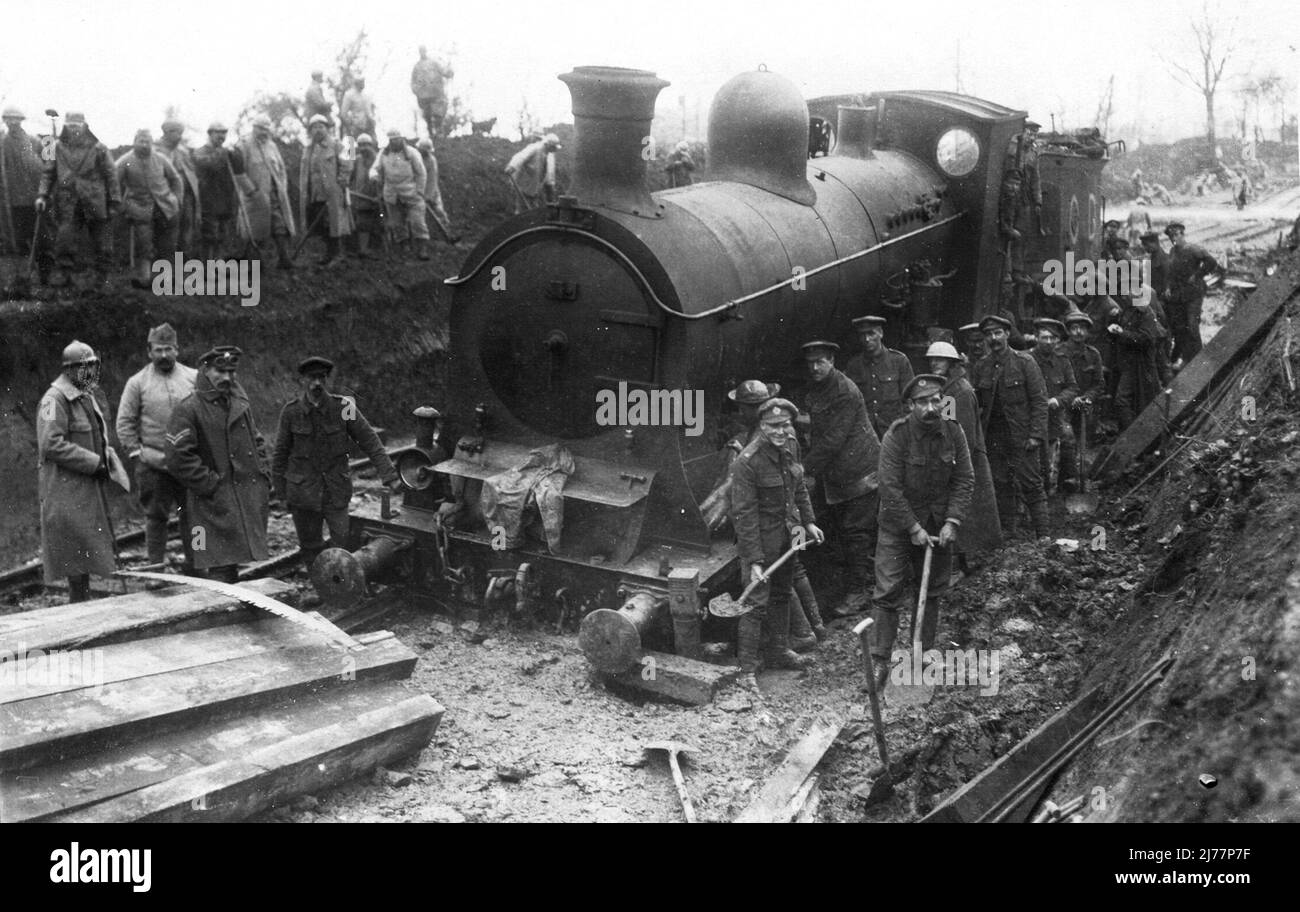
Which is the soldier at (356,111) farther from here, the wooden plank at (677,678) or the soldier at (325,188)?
the wooden plank at (677,678)

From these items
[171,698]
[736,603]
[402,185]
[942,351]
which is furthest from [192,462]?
[402,185]

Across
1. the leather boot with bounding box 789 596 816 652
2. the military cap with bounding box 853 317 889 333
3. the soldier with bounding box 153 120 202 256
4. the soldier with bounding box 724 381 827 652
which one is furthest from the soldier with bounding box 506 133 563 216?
the leather boot with bounding box 789 596 816 652

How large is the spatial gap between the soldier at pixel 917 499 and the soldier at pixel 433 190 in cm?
822

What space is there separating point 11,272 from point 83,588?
13.2ft

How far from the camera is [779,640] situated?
22.7 feet

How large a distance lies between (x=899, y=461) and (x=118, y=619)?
4.10 meters

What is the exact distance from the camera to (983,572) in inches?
304

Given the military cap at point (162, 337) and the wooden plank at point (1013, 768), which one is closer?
the wooden plank at point (1013, 768)

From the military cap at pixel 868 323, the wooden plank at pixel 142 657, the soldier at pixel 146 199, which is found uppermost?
the soldier at pixel 146 199

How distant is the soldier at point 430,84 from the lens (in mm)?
14758

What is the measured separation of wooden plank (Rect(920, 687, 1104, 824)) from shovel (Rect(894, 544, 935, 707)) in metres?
1.53

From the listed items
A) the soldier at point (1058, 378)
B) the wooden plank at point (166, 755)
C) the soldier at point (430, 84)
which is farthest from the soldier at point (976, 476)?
the soldier at point (430, 84)

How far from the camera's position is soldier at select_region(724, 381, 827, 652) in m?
7.00
